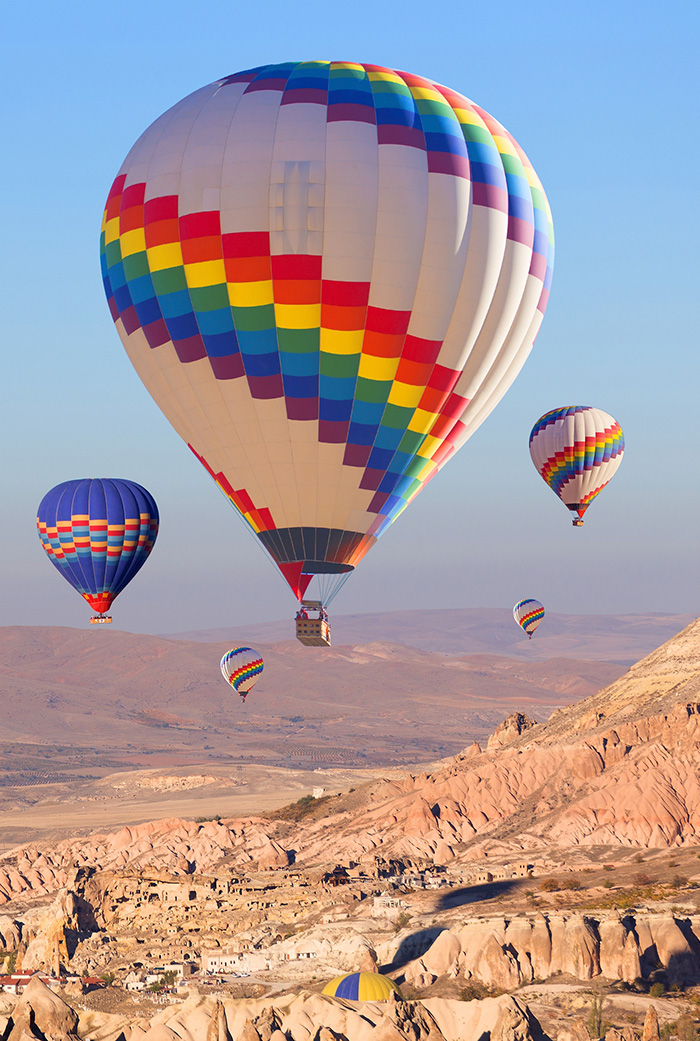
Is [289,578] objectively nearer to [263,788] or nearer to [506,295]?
[506,295]

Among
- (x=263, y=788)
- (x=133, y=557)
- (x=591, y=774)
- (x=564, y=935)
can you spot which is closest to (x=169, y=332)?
(x=564, y=935)

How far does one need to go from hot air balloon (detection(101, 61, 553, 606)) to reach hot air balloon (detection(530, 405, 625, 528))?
4700 cm

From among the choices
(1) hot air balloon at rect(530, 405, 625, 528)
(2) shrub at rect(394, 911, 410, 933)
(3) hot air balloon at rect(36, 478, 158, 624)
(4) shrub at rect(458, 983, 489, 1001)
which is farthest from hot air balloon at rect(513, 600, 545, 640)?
(4) shrub at rect(458, 983, 489, 1001)

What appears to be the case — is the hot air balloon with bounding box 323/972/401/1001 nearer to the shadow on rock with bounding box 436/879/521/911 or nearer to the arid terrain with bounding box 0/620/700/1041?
the arid terrain with bounding box 0/620/700/1041

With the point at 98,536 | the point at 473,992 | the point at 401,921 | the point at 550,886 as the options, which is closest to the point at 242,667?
the point at 98,536

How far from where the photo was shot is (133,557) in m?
98.8

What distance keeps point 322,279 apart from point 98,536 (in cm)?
4669

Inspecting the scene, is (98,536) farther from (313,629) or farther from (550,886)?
(313,629)

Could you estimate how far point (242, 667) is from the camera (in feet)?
528

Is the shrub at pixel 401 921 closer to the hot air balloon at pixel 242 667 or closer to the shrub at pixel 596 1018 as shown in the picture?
the shrub at pixel 596 1018

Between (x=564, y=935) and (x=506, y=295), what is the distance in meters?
30.8

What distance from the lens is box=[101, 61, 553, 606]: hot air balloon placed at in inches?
2180

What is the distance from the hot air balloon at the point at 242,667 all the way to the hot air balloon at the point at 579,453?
6153cm

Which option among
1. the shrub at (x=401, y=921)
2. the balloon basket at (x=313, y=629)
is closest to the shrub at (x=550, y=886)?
the shrub at (x=401, y=921)
